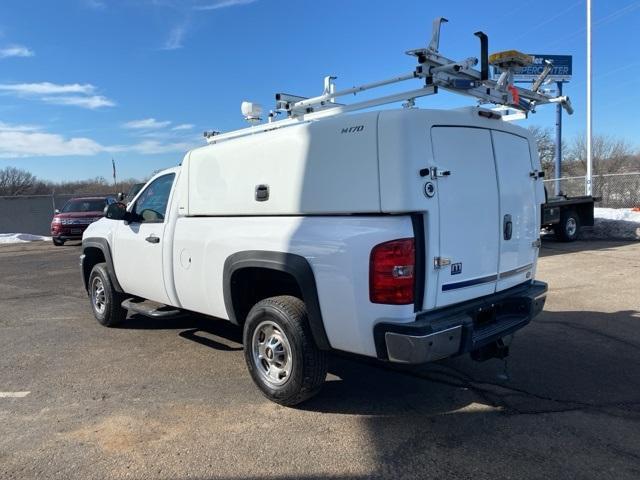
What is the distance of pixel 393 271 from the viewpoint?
3.53 meters

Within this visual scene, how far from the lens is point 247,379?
4.97 meters

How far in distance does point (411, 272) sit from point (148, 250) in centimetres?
326

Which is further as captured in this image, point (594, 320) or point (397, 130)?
point (594, 320)

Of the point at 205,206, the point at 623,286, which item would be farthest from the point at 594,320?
the point at 205,206

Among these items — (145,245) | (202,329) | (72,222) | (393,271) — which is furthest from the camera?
(72,222)

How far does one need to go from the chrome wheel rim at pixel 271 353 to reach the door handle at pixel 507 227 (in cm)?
193

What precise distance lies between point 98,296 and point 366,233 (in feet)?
15.7

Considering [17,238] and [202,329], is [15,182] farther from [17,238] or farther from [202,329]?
[202,329]

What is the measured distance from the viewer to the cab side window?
223 inches

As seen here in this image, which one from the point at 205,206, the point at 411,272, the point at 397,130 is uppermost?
the point at 397,130

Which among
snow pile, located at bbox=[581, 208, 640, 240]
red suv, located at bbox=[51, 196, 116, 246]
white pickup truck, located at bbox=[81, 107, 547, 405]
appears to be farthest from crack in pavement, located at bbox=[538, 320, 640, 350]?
red suv, located at bbox=[51, 196, 116, 246]

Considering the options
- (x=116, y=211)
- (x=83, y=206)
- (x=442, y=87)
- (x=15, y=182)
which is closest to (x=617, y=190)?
(x=442, y=87)

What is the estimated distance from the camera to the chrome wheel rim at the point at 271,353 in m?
4.24

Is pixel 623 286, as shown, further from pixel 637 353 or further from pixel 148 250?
pixel 148 250
